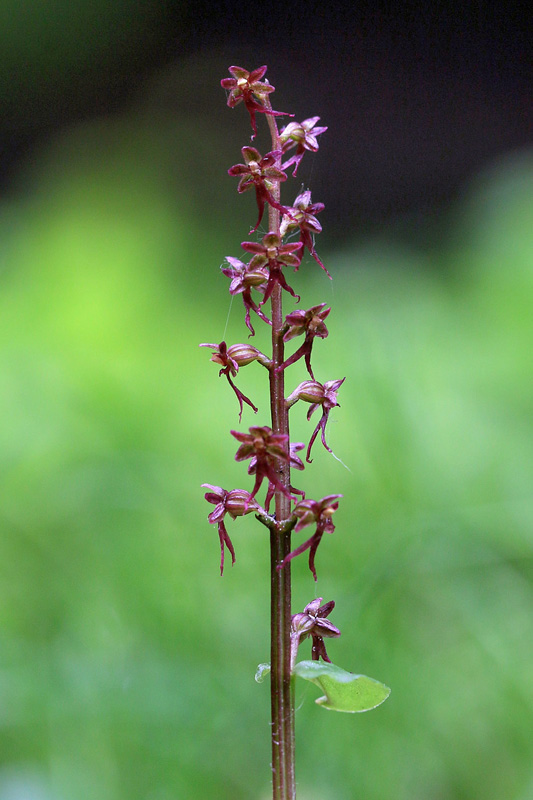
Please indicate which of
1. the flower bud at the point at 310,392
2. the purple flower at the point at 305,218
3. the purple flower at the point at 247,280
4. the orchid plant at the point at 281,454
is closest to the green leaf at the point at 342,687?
the orchid plant at the point at 281,454

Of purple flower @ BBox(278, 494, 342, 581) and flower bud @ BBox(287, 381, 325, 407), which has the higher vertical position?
flower bud @ BBox(287, 381, 325, 407)

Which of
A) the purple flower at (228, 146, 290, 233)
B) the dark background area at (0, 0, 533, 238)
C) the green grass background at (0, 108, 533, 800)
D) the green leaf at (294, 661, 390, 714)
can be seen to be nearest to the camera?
the green leaf at (294, 661, 390, 714)

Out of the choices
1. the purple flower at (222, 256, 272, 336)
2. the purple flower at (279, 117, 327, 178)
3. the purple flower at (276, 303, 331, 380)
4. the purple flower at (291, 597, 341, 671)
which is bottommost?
the purple flower at (291, 597, 341, 671)

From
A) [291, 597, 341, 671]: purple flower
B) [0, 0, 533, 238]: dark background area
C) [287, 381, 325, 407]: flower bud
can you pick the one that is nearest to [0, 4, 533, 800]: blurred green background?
[291, 597, 341, 671]: purple flower

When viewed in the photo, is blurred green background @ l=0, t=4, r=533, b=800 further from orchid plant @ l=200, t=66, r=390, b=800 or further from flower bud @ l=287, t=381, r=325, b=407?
flower bud @ l=287, t=381, r=325, b=407

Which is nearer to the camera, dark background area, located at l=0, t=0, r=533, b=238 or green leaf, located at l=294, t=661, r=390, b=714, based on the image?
green leaf, located at l=294, t=661, r=390, b=714

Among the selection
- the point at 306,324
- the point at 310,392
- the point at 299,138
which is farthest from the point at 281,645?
the point at 299,138

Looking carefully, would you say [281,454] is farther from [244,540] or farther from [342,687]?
[244,540]
